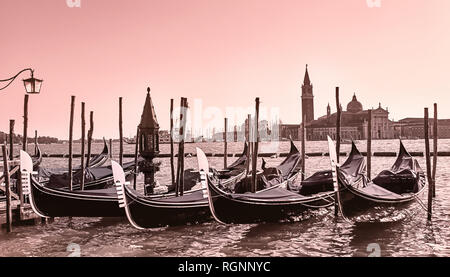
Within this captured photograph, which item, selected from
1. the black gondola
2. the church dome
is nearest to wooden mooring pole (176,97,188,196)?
the black gondola

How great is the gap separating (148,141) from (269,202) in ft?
12.9

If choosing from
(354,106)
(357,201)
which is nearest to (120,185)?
(357,201)

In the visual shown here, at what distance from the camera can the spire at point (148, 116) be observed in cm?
1114

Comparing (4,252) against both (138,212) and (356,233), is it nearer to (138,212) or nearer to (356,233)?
(138,212)

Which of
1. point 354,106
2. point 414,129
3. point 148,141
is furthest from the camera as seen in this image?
point 354,106

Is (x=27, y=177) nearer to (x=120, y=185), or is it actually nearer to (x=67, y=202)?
(x=67, y=202)

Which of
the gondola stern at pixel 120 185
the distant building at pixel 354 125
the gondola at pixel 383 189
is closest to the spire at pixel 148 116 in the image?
the gondola stern at pixel 120 185

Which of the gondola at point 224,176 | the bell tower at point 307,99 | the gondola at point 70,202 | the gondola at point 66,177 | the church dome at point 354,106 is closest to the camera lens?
the gondola at point 70,202

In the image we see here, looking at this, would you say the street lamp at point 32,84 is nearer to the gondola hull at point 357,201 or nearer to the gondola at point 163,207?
the gondola at point 163,207

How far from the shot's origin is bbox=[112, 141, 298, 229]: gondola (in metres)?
7.41

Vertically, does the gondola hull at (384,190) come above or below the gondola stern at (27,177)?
below

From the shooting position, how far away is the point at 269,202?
8539 millimetres

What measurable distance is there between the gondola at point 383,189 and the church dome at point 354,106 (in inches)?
4078
